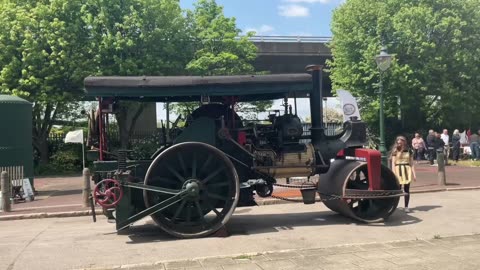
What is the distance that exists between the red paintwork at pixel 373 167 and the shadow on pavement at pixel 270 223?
0.73 m

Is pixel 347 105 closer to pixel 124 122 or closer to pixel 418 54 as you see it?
pixel 124 122

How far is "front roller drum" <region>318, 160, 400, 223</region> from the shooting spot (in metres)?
8.91

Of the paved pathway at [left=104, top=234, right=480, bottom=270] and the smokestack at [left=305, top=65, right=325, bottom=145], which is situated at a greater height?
the smokestack at [left=305, top=65, right=325, bottom=145]

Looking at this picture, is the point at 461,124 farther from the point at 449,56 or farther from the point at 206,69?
the point at 206,69

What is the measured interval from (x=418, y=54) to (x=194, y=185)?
2288 cm

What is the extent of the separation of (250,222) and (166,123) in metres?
2.54

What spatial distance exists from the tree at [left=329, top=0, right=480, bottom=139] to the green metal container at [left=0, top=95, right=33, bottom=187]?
1811cm

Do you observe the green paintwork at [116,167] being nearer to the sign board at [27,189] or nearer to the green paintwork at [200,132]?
the green paintwork at [200,132]

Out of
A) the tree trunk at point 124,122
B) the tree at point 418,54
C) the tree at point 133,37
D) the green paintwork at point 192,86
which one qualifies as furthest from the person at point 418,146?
the green paintwork at point 192,86

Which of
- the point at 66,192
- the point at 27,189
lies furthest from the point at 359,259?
the point at 66,192

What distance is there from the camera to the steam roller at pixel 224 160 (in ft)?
26.5

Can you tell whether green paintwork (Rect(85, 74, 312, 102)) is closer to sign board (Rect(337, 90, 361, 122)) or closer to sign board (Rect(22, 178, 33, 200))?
sign board (Rect(22, 178, 33, 200))

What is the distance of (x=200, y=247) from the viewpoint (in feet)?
24.5

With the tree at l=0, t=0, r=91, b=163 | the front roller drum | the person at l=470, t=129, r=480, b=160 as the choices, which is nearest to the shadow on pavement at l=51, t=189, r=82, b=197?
the tree at l=0, t=0, r=91, b=163
